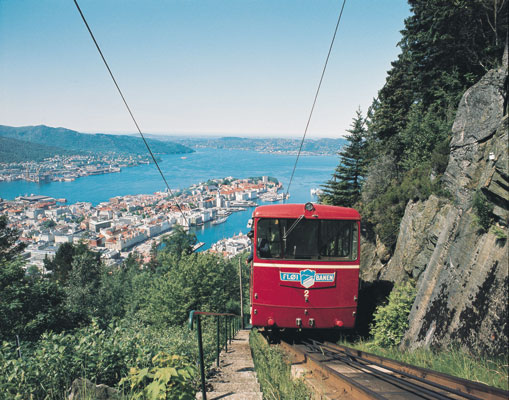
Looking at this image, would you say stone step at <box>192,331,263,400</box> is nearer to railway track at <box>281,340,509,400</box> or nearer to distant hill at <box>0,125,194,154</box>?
railway track at <box>281,340,509,400</box>

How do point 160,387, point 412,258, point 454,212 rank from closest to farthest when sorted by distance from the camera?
point 160,387, point 454,212, point 412,258

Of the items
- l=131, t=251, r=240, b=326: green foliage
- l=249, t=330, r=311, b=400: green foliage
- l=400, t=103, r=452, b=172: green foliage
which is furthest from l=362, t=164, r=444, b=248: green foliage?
l=131, t=251, r=240, b=326: green foliage

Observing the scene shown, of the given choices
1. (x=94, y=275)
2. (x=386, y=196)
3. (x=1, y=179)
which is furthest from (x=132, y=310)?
(x=1, y=179)

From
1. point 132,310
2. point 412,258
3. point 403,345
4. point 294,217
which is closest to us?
point 294,217

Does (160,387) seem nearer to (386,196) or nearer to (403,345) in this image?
(403,345)

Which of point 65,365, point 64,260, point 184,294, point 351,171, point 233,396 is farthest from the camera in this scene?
point 64,260

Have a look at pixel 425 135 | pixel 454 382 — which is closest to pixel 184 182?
pixel 425 135

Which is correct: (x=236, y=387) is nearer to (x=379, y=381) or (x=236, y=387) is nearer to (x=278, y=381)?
(x=278, y=381)
